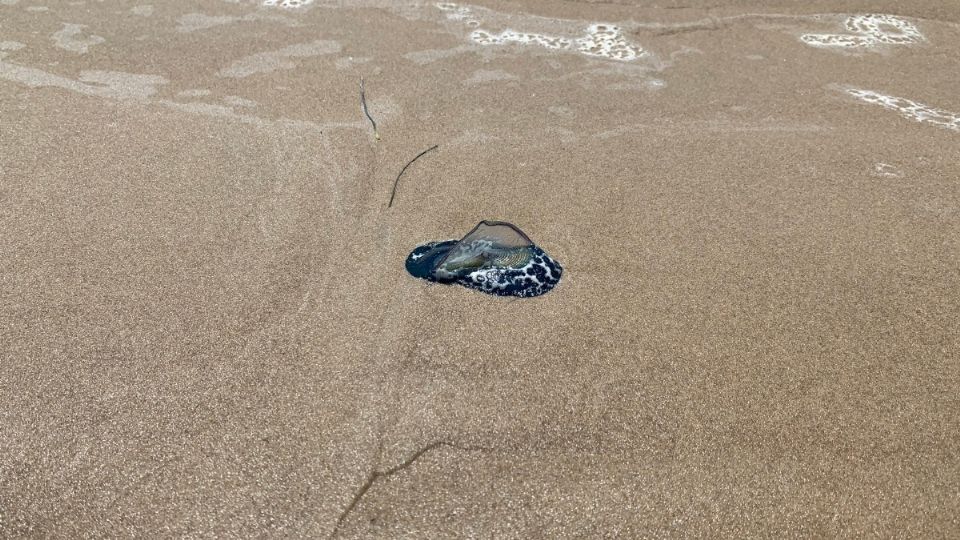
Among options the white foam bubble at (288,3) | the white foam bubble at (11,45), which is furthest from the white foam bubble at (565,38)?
the white foam bubble at (11,45)

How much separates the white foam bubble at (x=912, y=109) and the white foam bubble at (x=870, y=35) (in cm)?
76

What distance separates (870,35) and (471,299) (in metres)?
3.79

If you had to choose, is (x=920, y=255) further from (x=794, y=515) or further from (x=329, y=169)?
(x=329, y=169)

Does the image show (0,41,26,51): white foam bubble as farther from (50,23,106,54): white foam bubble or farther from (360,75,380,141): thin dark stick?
(360,75,380,141): thin dark stick

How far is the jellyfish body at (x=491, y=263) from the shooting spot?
246 cm

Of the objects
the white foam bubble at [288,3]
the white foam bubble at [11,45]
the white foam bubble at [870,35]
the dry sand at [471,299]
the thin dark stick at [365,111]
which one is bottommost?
the dry sand at [471,299]

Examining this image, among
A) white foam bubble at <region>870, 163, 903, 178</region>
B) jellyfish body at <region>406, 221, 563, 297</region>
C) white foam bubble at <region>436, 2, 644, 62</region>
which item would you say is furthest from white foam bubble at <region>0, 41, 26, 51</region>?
white foam bubble at <region>870, 163, 903, 178</region>

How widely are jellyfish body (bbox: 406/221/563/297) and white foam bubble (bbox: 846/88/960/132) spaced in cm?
238

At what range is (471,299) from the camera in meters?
2.41

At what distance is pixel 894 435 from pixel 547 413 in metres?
1.03

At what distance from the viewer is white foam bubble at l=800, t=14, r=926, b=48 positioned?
4.38 meters

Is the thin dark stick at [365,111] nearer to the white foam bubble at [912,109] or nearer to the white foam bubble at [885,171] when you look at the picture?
the white foam bubble at [885,171]

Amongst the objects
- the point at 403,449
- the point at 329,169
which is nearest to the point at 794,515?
the point at 403,449

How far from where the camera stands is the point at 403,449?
1.91 meters
